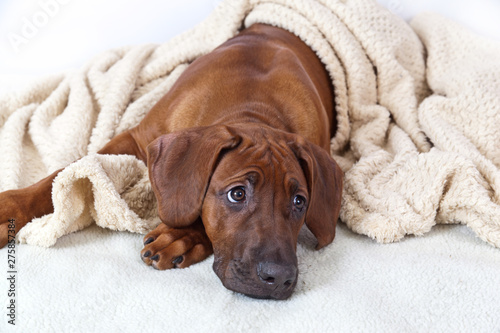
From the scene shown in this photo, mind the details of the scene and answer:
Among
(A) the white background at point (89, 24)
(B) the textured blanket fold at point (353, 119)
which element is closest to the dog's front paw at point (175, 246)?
(B) the textured blanket fold at point (353, 119)

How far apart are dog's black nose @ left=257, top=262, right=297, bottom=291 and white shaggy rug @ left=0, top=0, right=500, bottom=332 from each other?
0.11 meters

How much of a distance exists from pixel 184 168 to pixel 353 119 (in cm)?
174

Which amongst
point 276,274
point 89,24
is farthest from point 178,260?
point 89,24

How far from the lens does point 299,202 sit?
7.18ft

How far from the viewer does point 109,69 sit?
3797mm

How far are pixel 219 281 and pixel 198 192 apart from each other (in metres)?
0.36

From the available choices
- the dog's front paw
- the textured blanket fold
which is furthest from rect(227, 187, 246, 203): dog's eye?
the textured blanket fold

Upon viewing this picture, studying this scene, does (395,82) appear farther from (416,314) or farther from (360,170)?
(416,314)

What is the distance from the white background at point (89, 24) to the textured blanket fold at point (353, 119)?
272 mm

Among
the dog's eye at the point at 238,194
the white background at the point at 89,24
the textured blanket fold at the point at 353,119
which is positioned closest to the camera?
the dog's eye at the point at 238,194

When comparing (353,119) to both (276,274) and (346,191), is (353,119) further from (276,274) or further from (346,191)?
(276,274)

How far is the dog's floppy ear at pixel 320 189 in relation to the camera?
2.28 m

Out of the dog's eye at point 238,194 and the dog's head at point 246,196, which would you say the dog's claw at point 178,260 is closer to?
the dog's head at point 246,196

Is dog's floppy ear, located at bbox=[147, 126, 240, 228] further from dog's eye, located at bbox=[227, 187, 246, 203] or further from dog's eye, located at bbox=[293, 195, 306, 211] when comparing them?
dog's eye, located at bbox=[293, 195, 306, 211]
